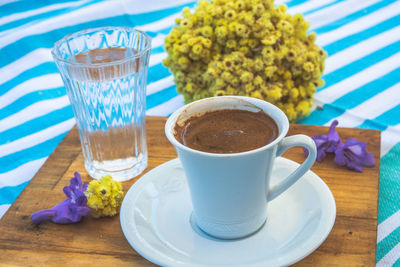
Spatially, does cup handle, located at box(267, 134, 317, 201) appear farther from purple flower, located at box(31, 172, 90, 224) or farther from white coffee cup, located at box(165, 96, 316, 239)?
purple flower, located at box(31, 172, 90, 224)

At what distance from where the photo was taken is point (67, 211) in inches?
37.3

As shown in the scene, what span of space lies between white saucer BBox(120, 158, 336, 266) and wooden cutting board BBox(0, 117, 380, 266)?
0.04 metres

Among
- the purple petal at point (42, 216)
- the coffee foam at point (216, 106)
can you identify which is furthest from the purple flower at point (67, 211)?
the coffee foam at point (216, 106)

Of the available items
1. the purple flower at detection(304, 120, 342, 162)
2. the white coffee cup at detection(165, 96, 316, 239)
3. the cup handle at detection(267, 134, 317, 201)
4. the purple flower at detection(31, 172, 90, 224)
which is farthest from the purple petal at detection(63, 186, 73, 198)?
the purple flower at detection(304, 120, 342, 162)

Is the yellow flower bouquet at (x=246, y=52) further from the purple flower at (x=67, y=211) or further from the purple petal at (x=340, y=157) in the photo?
the purple flower at (x=67, y=211)

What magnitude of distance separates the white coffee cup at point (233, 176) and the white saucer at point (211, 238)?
0.03 metres

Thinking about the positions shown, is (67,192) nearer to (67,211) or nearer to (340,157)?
(67,211)

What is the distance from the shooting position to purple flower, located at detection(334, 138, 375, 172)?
3.52 feet

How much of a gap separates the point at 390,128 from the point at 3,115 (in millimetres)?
1233

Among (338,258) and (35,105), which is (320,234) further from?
(35,105)

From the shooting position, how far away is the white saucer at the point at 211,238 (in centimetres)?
80

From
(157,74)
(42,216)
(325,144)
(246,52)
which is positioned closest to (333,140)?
(325,144)

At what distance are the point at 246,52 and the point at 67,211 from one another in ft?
2.09

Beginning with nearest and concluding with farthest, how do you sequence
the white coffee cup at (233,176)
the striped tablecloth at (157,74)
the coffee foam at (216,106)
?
the white coffee cup at (233,176), the coffee foam at (216,106), the striped tablecloth at (157,74)
